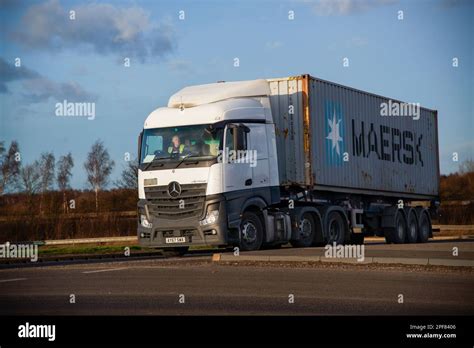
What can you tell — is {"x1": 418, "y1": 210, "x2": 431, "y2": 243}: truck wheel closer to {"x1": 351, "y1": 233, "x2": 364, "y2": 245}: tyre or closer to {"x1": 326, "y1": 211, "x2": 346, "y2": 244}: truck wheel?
{"x1": 351, "y1": 233, "x2": 364, "y2": 245}: tyre

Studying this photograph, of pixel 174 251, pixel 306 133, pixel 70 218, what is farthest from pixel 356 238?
pixel 70 218

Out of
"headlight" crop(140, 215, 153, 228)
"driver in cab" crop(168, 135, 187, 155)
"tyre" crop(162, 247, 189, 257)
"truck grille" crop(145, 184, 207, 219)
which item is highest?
"driver in cab" crop(168, 135, 187, 155)

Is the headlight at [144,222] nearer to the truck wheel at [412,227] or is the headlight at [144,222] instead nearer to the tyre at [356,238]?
the tyre at [356,238]

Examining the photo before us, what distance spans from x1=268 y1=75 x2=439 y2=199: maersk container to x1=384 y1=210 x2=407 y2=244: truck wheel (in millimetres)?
899

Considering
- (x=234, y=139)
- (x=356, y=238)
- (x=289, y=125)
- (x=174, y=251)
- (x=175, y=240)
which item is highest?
(x=289, y=125)

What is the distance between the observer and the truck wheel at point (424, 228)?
3122 centimetres

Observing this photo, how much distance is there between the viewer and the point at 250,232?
21875 millimetres

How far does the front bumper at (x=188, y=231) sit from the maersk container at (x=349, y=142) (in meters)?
3.44

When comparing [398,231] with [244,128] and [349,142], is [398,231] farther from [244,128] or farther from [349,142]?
[244,128]

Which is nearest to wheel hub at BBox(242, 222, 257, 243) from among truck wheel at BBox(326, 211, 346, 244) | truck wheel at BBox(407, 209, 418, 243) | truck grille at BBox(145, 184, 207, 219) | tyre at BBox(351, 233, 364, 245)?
truck grille at BBox(145, 184, 207, 219)

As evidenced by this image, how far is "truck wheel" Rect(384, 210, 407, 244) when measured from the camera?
2889cm

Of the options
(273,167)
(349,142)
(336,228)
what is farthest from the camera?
(349,142)

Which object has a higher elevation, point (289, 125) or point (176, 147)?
point (289, 125)

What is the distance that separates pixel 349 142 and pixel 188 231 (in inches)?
299
